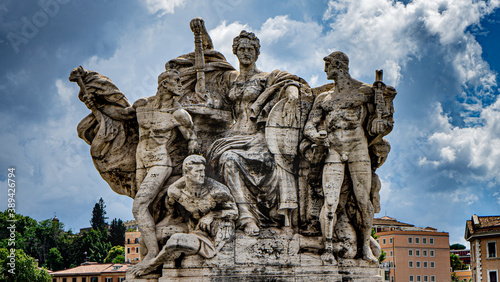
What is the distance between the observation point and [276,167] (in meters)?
11.5

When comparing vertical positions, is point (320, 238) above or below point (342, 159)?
below

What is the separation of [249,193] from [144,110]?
2418mm

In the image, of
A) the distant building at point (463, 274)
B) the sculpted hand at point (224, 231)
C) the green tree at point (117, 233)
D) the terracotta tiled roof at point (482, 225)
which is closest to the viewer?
the sculpted hand at point (224, 231)

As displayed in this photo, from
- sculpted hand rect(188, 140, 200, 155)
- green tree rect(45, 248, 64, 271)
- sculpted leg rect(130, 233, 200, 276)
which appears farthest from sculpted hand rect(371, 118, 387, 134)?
green tree rect(45, 248, 64, 271)

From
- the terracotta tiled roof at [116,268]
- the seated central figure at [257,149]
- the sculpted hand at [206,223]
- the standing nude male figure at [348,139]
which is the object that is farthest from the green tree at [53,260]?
the standing nude male figure at [348,139]

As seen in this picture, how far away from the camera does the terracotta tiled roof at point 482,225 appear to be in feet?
113

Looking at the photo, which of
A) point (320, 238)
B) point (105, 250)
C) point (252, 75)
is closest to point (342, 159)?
point (320, 238)

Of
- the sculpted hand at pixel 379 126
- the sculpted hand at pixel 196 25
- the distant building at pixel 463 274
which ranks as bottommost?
the distant building at pixel 463 274

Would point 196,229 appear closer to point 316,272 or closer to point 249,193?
point 249,193

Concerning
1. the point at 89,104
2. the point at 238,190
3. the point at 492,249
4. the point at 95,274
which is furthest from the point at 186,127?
the point at 95,274

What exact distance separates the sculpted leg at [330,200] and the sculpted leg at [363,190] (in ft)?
0.80

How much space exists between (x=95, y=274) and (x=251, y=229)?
1451 inches

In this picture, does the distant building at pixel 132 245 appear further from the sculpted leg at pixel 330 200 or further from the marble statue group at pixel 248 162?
the sculpted leg at pixel 330 200

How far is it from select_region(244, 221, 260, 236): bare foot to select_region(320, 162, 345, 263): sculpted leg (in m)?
1.16
